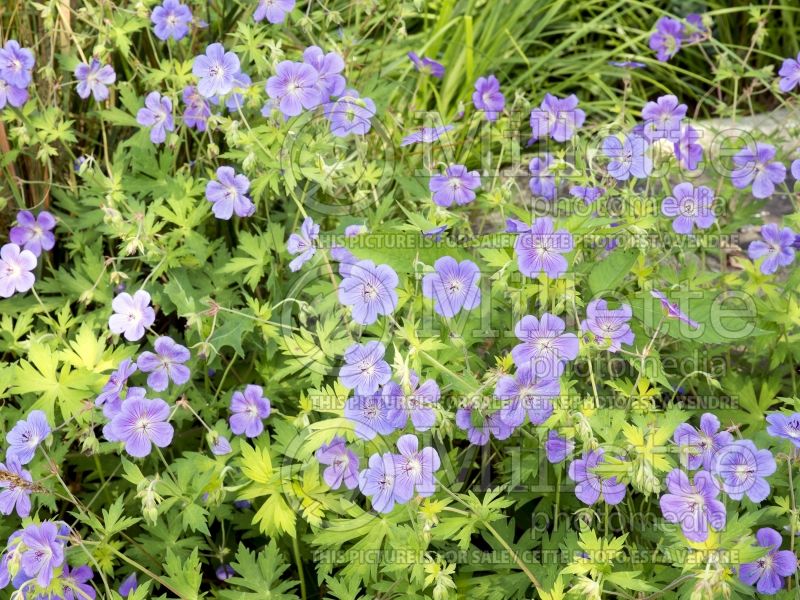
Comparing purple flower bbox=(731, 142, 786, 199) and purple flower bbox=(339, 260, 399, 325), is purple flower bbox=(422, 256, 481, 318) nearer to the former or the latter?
purple flower bbox=(339, 260, 399, 325)

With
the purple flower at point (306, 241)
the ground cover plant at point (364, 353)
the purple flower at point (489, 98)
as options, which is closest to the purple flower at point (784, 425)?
the ground cover plant at point (364, 353)

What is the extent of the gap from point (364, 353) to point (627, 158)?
28.6 inches

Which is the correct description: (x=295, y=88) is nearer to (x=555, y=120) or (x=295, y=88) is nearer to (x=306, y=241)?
(x=306, y=241)

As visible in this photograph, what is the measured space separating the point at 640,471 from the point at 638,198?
70 cm

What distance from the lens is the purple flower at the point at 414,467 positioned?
60.1 inches

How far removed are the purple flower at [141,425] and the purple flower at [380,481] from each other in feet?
1.37

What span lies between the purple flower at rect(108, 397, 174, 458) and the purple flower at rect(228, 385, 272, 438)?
6.1 inches

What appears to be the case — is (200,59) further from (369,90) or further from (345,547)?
(345,547)

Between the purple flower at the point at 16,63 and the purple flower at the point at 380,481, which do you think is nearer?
the purple flower at the point at 380,481

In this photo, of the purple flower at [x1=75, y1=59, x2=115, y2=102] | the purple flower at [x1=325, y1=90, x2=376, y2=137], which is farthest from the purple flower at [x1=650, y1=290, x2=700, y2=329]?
the purple flower at [x1=75, y1=59, x2=115, y2=102]

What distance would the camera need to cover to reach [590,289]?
183cm

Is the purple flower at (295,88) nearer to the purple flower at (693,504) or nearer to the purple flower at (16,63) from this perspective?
the purple flower at (16,63)

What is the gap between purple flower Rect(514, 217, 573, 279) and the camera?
1.60 metres

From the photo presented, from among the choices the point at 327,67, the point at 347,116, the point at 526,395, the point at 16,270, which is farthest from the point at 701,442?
the point at 16,270
